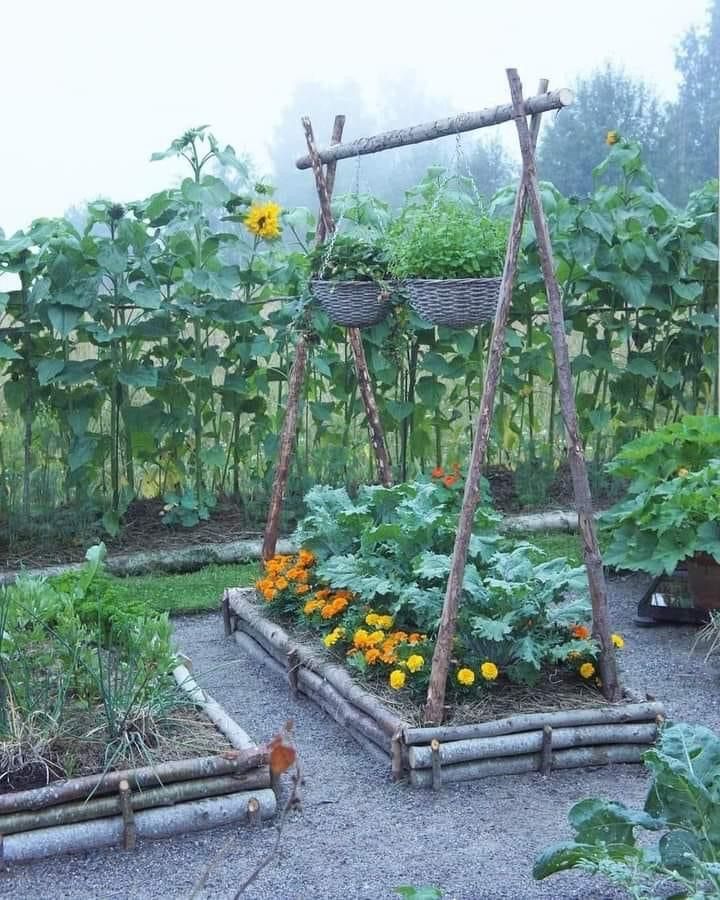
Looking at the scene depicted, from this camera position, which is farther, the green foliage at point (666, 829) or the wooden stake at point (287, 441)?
the wooden stake at point (287, 441)

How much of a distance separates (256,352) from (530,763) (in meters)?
2.98

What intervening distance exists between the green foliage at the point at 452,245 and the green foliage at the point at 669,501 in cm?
123

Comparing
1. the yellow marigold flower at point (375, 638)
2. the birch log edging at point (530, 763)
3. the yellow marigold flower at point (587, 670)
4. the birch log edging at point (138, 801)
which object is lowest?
the birch log edging at point (530, 763)

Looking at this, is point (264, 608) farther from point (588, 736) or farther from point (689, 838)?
point (689, 838)

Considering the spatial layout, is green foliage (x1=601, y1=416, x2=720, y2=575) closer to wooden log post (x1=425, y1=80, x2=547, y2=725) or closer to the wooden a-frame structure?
the wooden a-frame structure

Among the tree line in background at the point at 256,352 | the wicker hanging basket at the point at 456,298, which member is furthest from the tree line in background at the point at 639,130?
the wicker hanging basket at the point at 456,298

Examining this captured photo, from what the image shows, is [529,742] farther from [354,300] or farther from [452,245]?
[354,300]

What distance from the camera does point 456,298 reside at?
3.50m

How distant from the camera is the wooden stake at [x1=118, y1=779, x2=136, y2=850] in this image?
2729 mm

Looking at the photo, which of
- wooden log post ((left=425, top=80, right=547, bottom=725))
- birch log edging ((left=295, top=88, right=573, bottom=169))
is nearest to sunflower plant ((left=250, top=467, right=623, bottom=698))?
wooden log post ((left=425, top=80, right=547, bottom=725))

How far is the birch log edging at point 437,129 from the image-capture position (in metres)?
3.12

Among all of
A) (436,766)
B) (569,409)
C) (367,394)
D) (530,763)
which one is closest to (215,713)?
(436,766)

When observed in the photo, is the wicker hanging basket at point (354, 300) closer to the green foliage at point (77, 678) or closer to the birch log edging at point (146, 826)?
the green foliage at point (77, 678)

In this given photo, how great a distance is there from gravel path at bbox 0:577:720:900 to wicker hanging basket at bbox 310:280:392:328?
1.35 metres
